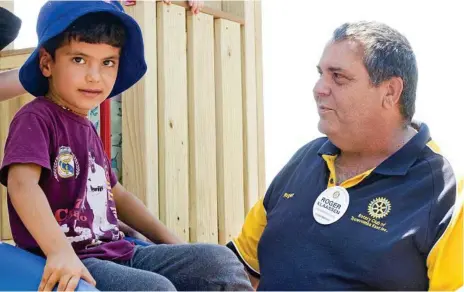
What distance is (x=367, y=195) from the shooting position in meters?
1.80

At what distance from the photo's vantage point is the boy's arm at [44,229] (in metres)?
1.55

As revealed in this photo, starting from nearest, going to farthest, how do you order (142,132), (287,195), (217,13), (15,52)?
(287,195) < (142,132) < (217,13) < (15,52)

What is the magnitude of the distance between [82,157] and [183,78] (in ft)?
3.05

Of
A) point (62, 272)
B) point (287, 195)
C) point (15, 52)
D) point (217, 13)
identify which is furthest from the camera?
point (15, 52)

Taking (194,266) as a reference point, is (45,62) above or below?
above

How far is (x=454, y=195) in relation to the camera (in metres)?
1.68

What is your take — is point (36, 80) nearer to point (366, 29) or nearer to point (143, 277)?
point (143, 277)

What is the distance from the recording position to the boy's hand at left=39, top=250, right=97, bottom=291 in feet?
5.03

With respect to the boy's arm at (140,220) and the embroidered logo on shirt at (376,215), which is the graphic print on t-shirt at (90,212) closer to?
the boy's arm at (140,220)

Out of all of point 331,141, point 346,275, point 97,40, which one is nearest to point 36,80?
point 97,40

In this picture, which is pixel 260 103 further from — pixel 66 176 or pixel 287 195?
pixel 66 176

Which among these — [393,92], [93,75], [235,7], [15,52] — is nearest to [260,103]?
[235,7]

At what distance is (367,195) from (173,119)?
3.35ft

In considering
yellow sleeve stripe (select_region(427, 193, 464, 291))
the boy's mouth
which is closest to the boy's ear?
the boy's mouth
